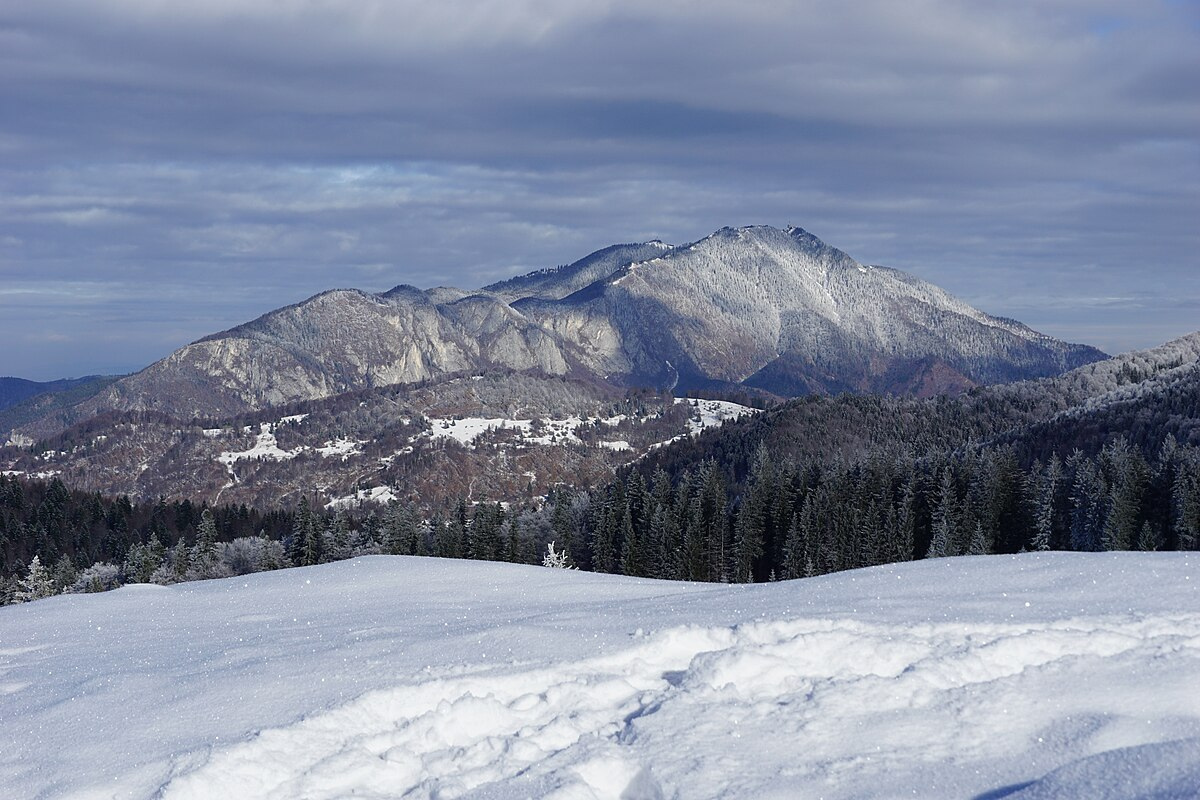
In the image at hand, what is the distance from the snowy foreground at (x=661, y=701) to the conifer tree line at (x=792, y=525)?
174 ft

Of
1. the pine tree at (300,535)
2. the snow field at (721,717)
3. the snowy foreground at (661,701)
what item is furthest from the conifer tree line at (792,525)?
the snow field at (721,717)

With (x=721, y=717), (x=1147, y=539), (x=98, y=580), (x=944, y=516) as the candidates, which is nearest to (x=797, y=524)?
(x=944, y=516)

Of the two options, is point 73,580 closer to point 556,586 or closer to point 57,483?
point 57,483

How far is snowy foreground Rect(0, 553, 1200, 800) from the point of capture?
8.60 meters

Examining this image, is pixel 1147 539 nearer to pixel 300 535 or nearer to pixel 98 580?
pixel 300 535

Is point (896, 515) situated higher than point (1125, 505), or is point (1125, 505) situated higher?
point (1125, 505)

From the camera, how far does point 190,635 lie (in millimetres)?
16141

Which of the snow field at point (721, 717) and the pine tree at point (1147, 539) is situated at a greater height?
the snow field at point (721, 717)

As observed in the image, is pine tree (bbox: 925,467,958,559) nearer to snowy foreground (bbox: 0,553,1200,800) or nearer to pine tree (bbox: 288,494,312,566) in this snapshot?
snowy foreground (bbox: 0,553,1200,800)

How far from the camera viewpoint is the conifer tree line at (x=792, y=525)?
64.1m

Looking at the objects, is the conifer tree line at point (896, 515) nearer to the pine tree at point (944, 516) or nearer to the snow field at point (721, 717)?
the pine tree at point (944, 516)

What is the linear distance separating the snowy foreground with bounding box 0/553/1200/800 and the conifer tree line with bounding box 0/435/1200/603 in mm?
52919

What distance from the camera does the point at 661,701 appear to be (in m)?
10.4

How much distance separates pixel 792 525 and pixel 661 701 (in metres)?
68.4
